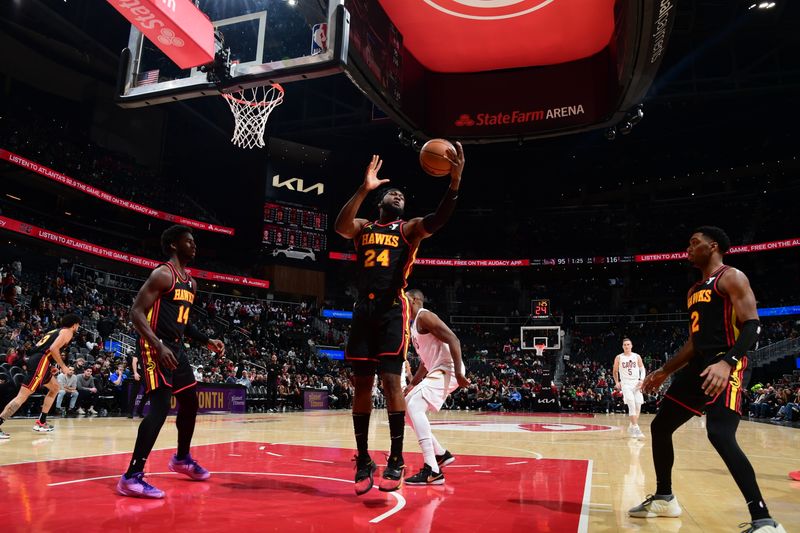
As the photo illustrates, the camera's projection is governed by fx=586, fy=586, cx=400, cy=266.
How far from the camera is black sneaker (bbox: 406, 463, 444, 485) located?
478 cm

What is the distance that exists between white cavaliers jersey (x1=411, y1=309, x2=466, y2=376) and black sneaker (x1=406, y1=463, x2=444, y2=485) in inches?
42.9

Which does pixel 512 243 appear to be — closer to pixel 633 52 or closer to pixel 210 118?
pixel 210 118

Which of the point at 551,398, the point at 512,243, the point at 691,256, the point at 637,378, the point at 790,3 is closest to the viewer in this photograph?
the point at 691,256

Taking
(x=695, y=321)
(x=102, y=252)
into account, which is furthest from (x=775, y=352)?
(x=102, y=252)

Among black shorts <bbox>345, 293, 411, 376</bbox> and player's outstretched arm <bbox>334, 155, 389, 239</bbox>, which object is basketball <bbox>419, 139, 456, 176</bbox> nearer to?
player's outstretched arm <bbox>334, 155, 389, 239</bbox>

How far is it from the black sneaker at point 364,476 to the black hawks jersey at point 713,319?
2337 millimetres

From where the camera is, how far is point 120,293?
81.3ft

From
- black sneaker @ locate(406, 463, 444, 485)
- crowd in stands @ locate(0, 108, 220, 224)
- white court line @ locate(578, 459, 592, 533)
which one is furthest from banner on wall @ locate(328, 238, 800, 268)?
black sneaker @ locate(406, 463, 444, 485)

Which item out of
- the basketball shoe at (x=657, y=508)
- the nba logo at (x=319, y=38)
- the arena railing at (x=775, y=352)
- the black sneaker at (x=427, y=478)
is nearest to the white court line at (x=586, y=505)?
the basketball shoe at (x=657, y=508)

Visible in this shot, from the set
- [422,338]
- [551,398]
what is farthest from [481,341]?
[422,338]

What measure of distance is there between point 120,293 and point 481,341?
64.7 ft

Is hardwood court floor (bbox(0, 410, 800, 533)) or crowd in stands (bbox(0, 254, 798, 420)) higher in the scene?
crowd in stands (bbox(0, 254, 798, 420))

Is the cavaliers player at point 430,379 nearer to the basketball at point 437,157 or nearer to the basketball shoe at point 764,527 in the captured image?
the basketball at point 437,157

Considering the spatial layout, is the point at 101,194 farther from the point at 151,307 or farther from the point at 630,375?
the point at 151,307
